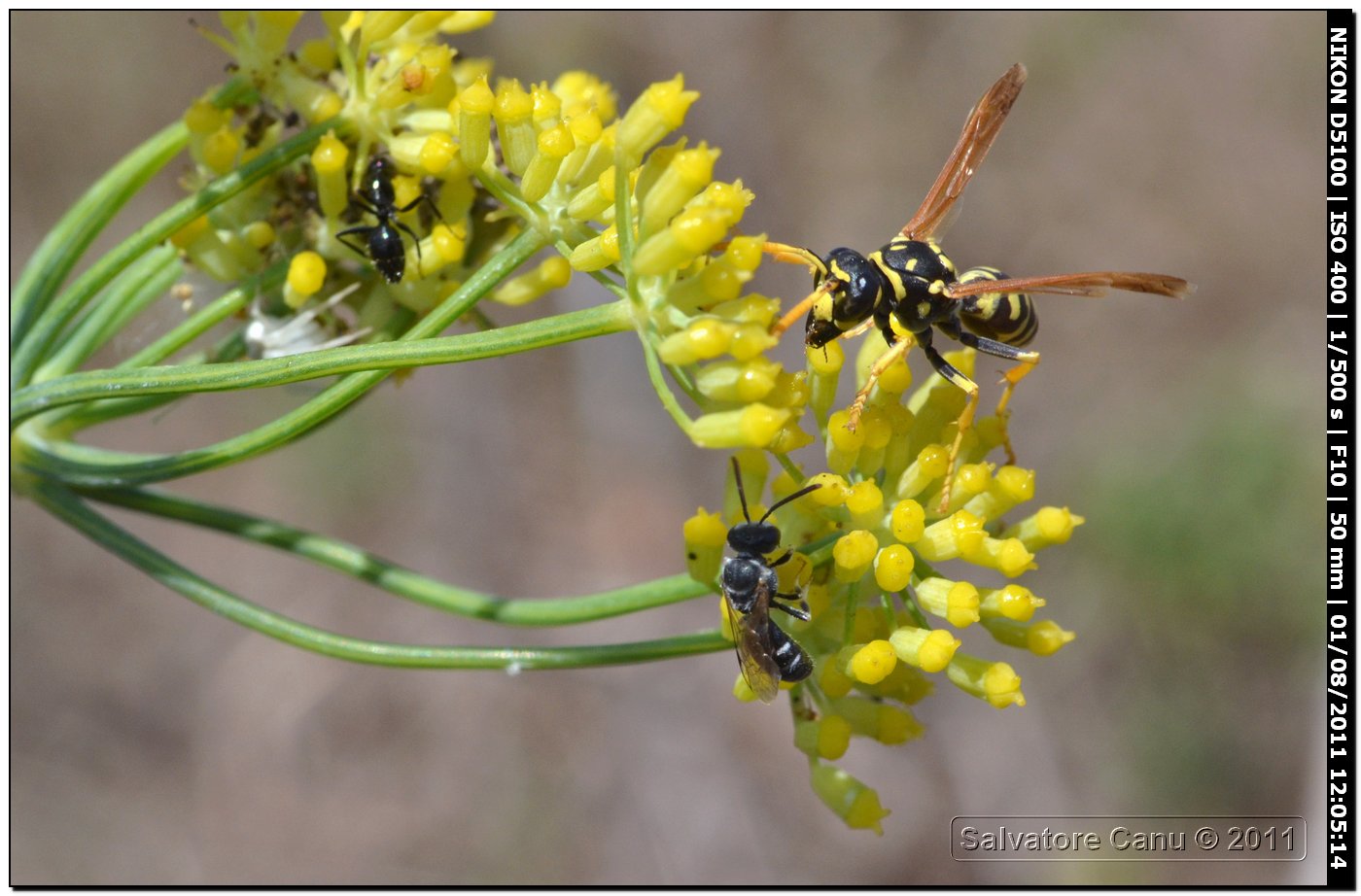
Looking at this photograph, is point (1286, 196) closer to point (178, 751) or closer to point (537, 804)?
point (537, 804)

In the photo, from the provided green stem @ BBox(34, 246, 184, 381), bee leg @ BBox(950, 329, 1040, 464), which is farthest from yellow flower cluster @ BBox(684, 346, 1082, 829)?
green stem @ BBox(34, 246, 184, 381)

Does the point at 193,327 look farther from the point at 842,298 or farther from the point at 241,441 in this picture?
the point at 842,298

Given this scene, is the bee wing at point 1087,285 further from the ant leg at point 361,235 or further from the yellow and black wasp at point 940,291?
A: the ant leg at point 361,235

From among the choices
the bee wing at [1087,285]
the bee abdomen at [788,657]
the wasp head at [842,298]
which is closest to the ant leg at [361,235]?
the wasp head at [842,298]

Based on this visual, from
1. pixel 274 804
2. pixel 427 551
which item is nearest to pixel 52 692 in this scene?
pixel 274 804

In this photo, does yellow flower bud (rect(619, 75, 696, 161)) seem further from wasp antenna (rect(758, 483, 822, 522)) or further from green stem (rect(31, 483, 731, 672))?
green stem (rect(31, 483, 731, 672))

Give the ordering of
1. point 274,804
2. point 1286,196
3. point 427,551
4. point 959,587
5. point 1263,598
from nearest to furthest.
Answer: point 959,587
point 1263,598
point 274,804
point 427,551
point 1286,196
